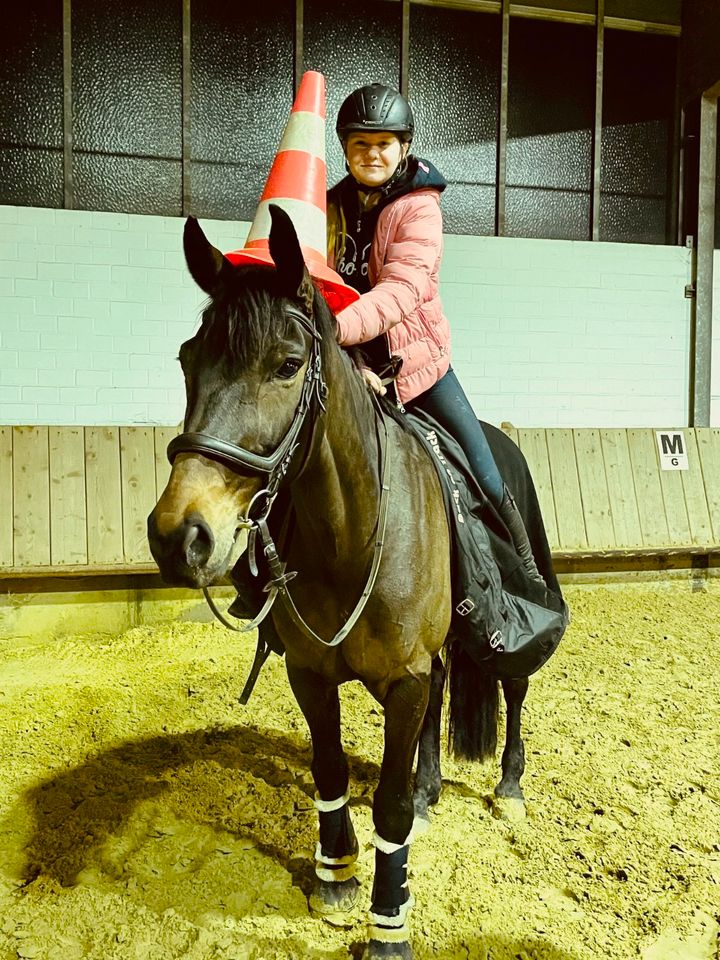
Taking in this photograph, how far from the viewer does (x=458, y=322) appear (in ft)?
18.5

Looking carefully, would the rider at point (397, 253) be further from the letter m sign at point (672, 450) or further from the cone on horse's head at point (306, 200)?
the letter m sign at point (672, 450)

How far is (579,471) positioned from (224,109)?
12.2ft

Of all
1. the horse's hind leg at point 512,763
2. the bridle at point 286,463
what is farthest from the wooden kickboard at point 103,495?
the bridle at point 286,463

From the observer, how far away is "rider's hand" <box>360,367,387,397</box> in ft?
6.32

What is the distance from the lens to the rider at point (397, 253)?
1842mm

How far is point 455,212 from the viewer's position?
19.2 ft

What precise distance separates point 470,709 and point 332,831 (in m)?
0.78

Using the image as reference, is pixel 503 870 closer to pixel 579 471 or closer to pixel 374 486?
pixel 374 486

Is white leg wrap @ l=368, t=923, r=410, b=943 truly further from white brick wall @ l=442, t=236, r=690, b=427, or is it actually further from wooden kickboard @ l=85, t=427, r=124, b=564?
white brick wall @ l=442, t=236, r=690, b=427

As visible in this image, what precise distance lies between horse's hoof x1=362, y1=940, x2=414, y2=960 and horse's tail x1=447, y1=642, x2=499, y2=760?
916 millimetres

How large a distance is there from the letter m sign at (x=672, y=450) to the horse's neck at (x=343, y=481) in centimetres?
440

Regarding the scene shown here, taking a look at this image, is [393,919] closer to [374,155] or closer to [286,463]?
[286,463]

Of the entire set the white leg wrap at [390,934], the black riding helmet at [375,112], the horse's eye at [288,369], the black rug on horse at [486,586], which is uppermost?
the black riding helmet at [375,112]

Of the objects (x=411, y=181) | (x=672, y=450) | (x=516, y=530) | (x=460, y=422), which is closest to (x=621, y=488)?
(x=672, y=450)
